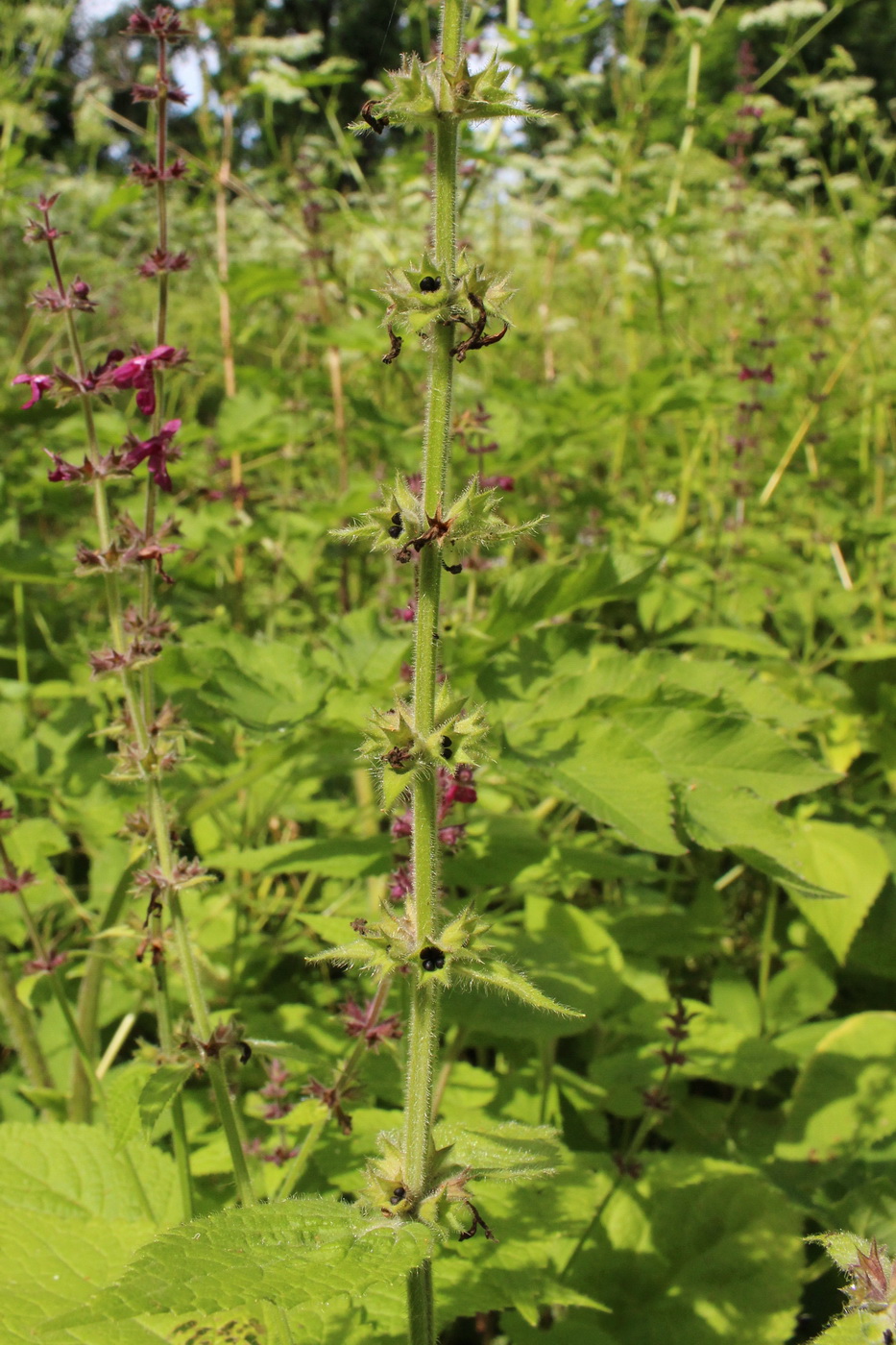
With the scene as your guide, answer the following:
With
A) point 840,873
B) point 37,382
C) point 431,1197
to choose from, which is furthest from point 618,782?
point 840,873

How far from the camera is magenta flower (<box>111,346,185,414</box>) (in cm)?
159

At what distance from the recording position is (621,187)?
457 centimetres

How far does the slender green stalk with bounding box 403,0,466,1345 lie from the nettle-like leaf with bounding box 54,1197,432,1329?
0.15 m

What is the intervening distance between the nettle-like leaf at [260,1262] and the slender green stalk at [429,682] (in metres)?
0.15

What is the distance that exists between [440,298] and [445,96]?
215mm

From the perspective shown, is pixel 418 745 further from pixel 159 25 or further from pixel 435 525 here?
pixel 159 25

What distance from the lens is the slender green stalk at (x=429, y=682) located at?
1041 millimetres

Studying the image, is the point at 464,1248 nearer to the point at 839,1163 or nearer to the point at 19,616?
the point at 839,1163

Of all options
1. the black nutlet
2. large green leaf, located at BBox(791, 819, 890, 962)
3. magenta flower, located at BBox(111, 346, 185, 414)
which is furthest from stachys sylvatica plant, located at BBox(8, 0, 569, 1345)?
large green leaf, located at BBox(791, 819, 890, 962)

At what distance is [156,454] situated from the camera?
5.20 ft

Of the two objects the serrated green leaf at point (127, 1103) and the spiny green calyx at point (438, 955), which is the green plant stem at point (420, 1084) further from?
the serrated green leaf at point (127, 1103)

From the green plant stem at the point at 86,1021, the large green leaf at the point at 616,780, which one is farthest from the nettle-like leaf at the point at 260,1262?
the green plant stem at the point at 86,1021

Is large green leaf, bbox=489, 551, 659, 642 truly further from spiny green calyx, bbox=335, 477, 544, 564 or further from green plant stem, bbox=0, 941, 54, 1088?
green plant stem, bbox=0, 941, 54, 1088

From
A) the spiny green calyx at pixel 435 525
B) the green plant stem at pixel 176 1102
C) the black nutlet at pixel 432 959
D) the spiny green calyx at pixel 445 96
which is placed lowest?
the green plant stem at pixel 176 1102
